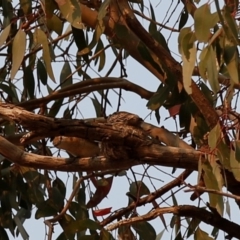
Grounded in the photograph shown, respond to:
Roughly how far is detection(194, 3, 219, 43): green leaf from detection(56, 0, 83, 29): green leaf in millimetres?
253

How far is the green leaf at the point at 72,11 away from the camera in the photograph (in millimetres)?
1264

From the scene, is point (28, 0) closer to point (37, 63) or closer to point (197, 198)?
point (37, 63)

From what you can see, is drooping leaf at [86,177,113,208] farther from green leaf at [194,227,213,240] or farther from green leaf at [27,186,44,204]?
green leaf at [194,227,213,240]

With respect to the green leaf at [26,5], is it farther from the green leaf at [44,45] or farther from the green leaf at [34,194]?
the green leaf at [34,194]

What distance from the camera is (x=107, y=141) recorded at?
1.33 meters

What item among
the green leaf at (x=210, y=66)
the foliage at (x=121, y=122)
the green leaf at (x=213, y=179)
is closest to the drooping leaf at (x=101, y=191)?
the foliage at (x=121, y=122)

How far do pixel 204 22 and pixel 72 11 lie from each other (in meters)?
0.29

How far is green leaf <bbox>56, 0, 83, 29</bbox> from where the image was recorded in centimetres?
126

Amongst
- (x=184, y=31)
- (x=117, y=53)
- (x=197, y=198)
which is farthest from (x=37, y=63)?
(x=184, y=31)

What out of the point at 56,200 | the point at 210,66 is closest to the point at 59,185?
the point at 56,200

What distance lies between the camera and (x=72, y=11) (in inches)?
50.1

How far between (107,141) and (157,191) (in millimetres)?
345

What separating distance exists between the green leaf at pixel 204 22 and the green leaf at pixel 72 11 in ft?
0.83

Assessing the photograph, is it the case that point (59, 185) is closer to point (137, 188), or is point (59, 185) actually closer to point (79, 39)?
point (137, 188)
